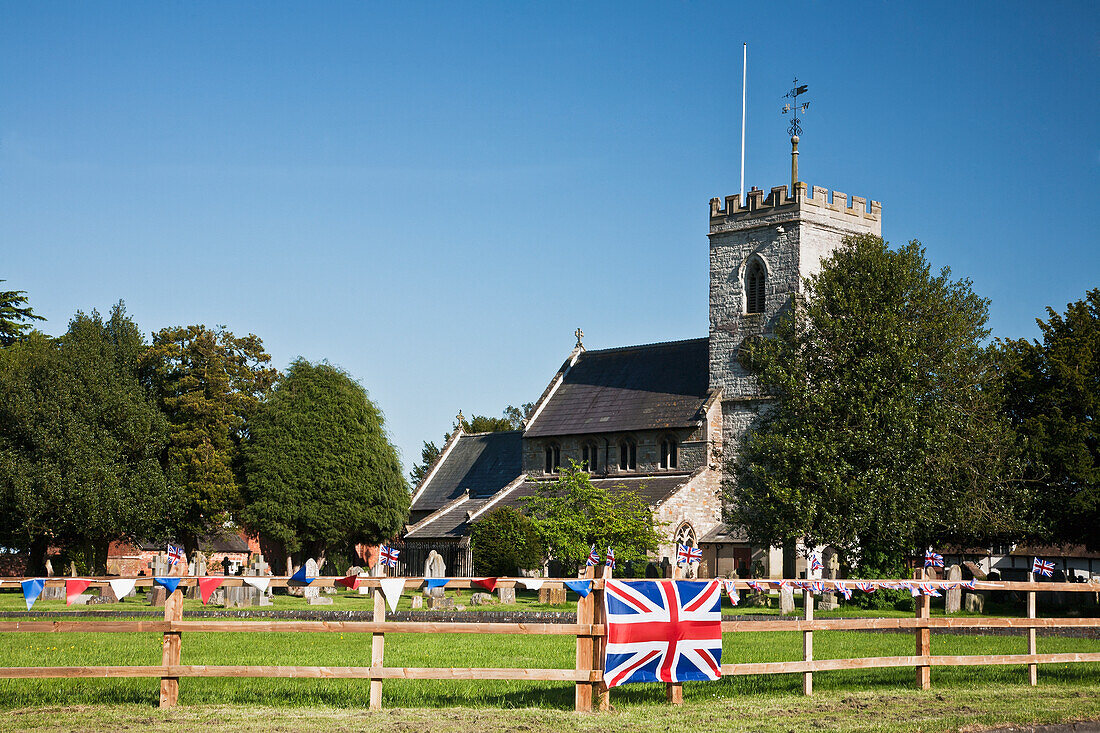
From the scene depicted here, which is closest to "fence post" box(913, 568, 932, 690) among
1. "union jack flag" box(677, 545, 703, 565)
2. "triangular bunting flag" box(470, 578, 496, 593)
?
"triangular bunting flag" box(470, 578, 496, 593)

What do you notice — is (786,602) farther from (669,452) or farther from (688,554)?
(669,452)

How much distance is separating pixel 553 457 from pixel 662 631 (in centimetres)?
5131

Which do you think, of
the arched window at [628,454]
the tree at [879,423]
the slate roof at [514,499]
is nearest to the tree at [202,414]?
the slate roof at [514,499]

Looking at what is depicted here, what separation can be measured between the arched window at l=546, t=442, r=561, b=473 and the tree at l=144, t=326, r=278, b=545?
1631 centimetres

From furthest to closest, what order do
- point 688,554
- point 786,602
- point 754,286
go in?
point 754,286 < point 688,554 < point 786,602

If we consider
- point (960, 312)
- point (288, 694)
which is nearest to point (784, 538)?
point (960, 312)

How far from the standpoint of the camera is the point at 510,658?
2002cm

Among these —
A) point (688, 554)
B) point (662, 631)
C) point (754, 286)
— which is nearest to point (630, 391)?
point (754, 286)

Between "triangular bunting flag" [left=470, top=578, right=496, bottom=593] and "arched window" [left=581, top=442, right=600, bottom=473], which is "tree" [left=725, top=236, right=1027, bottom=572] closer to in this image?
"arched window" [left=581, top=442, right=600, bottom=473]

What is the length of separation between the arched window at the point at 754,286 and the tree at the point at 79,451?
29.6m

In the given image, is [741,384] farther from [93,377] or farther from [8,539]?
[8,539]

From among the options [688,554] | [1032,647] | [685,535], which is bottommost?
[1032,647]

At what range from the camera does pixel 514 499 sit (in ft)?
209

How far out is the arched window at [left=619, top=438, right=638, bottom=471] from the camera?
61.1 meters
